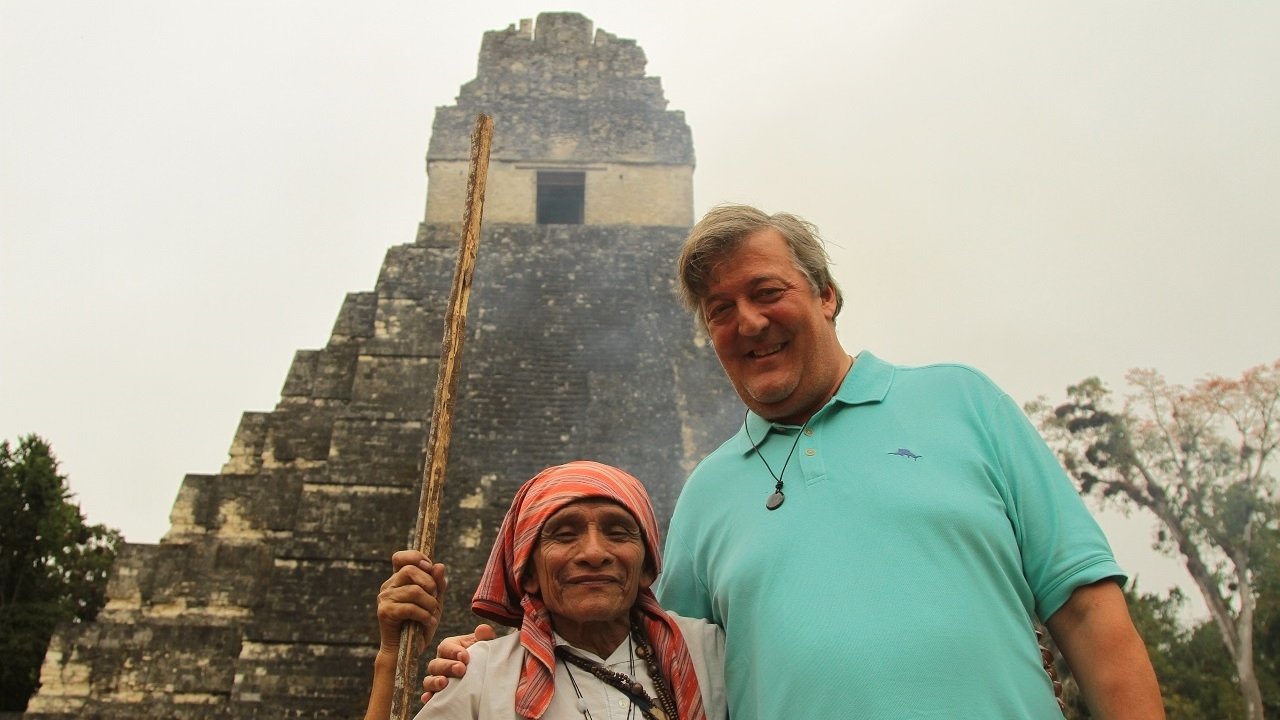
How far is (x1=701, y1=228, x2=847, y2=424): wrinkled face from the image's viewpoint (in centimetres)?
208

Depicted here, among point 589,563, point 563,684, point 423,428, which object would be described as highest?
point 423,428

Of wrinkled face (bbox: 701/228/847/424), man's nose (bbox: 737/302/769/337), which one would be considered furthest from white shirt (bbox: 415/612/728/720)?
man's nose (bbox: 737/302/769/337)

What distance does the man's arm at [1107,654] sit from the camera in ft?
5.53

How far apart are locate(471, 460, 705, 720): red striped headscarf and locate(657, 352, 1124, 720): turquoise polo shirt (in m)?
0.12

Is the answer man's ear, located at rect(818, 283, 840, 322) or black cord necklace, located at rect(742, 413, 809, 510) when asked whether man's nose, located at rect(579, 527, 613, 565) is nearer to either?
black cord necklace, located at rect(742, 413, 809, 510)

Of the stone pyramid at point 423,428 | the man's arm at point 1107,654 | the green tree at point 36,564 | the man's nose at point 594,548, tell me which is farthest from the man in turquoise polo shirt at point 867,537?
the green tree at point 36,564

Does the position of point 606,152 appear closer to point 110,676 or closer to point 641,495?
point 110,676

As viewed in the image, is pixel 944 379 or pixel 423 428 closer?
pixel 944 379

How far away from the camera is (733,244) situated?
2.12 meters

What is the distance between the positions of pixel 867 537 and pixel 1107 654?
472mm

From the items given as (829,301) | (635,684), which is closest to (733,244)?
(829,301)

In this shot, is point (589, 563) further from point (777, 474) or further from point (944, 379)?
point (944, 379)

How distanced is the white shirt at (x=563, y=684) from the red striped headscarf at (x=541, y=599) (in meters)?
0.03

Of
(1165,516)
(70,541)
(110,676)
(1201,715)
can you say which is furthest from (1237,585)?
(70,541)
